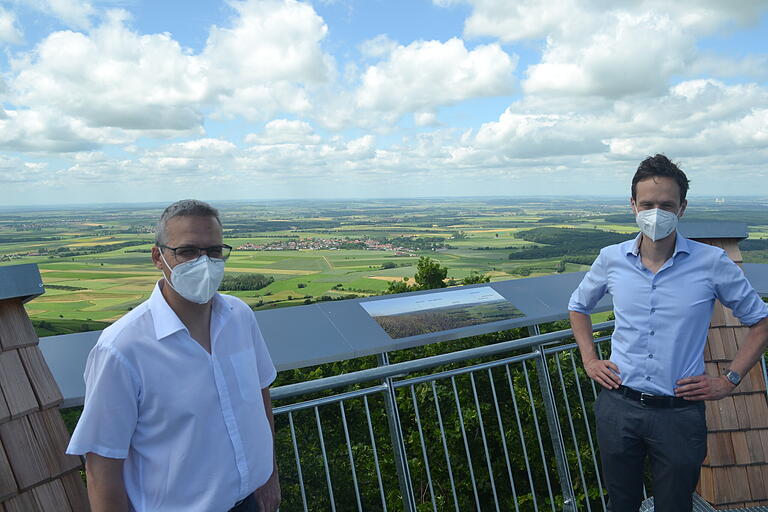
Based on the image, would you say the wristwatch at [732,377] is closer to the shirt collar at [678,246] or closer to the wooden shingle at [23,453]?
the shirt collar at [678,246]

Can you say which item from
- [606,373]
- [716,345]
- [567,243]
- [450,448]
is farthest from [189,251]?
[567,243]

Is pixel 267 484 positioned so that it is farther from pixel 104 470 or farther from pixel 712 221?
pixel 712 221

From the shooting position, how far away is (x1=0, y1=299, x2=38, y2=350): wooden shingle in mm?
1939

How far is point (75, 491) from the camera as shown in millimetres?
1953

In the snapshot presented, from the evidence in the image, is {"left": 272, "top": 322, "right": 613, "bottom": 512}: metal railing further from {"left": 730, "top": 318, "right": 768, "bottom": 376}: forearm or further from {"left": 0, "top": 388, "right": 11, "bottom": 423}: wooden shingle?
{"left": 0, "top": 388, "right": 11, "bottom": 423}: wooden shingle

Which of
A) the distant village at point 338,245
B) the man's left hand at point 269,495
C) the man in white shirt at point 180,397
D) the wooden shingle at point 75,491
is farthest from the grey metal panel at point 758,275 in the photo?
the distant village at point 338,245

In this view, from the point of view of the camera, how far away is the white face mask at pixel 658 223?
2.49 meters

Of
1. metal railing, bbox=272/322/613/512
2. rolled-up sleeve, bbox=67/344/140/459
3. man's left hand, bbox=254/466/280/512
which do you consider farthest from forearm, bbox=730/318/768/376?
metal railing, bbox=272/322/613/512

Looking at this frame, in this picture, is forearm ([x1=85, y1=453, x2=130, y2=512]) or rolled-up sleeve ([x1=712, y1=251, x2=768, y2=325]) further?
rolled-up sleeve ([x1=712, y1=251, x2=768, y2=325])

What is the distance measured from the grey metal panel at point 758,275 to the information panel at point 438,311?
196cm

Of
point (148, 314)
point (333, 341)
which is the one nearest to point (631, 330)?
point (333, 341)

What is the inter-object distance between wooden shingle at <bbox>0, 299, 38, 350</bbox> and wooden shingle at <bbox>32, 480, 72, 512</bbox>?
1.81 ft

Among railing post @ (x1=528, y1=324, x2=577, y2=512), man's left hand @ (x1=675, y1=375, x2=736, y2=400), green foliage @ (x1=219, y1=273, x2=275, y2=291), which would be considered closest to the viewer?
man's left hand @ (x1=675, y1=375, x2=736, y2=400)

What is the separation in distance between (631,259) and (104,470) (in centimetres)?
252
